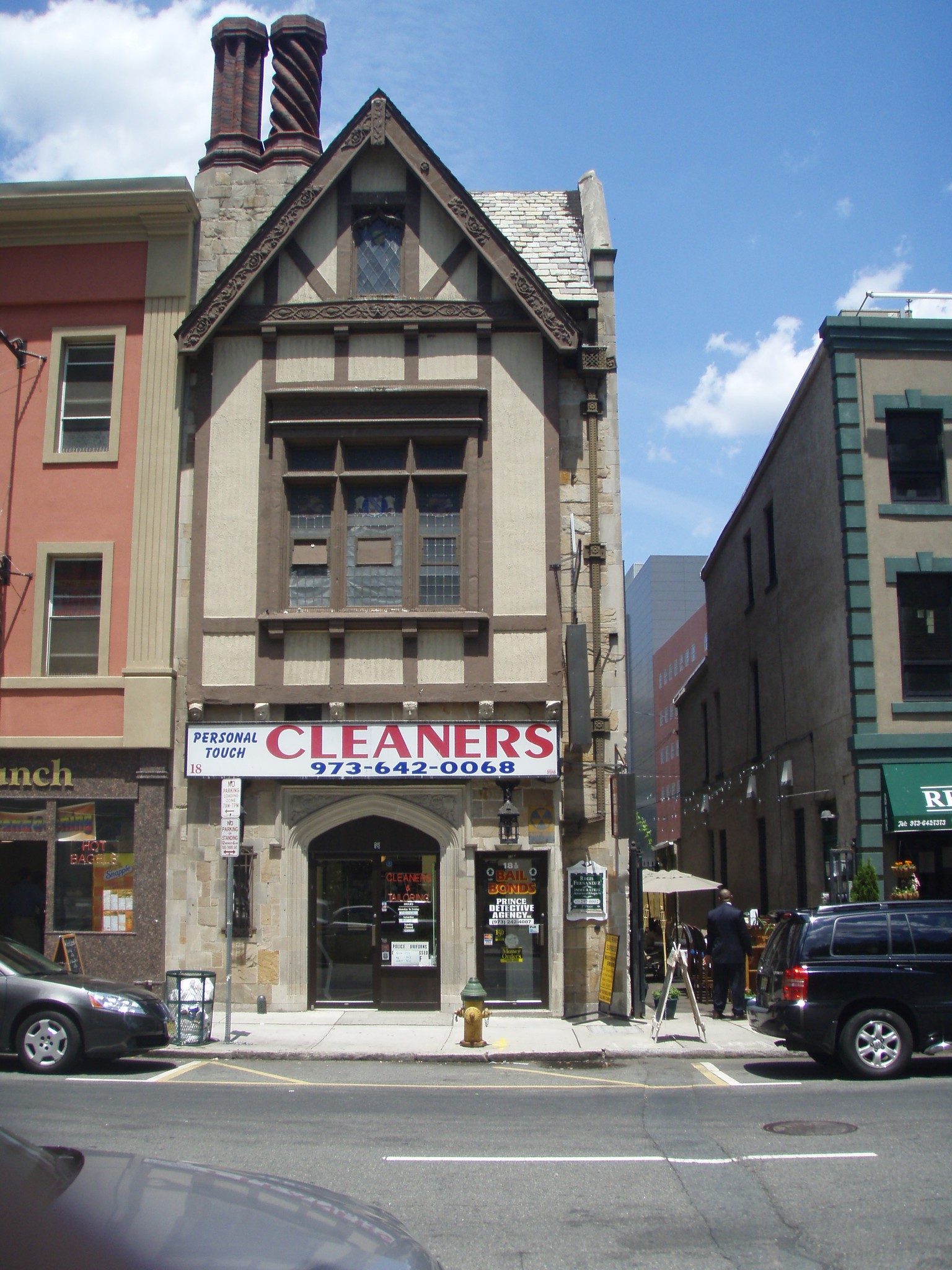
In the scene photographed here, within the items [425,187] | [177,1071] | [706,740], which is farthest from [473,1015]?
[706,740]

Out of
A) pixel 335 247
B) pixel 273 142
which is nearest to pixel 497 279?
pixel 335 247

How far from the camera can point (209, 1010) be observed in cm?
1432

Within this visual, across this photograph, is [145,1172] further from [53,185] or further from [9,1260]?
[53,185]

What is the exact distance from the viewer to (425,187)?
18.3 metres

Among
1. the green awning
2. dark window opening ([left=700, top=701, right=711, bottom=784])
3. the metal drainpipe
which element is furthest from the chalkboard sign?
dark window opening ([left=700, top=701, right=711, bottom=784])

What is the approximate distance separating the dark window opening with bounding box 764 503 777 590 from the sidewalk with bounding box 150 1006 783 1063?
11294mm

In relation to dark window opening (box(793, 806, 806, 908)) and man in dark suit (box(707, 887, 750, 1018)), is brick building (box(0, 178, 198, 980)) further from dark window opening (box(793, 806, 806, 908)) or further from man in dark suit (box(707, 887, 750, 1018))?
dark window opening (box(793, 806, 806, 908))

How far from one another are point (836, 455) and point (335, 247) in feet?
30.0

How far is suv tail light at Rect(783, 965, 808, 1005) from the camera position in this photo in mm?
11844

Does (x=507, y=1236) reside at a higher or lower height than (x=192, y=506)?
lower

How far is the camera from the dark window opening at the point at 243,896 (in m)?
16.9

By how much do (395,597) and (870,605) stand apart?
7.84 meters

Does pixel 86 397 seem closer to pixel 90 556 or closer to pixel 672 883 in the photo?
pixel 90 556

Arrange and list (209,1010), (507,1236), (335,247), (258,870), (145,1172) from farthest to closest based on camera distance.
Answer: (335,247) < (258,870) < (209,1010) < (507,1236) < (145,1172)
